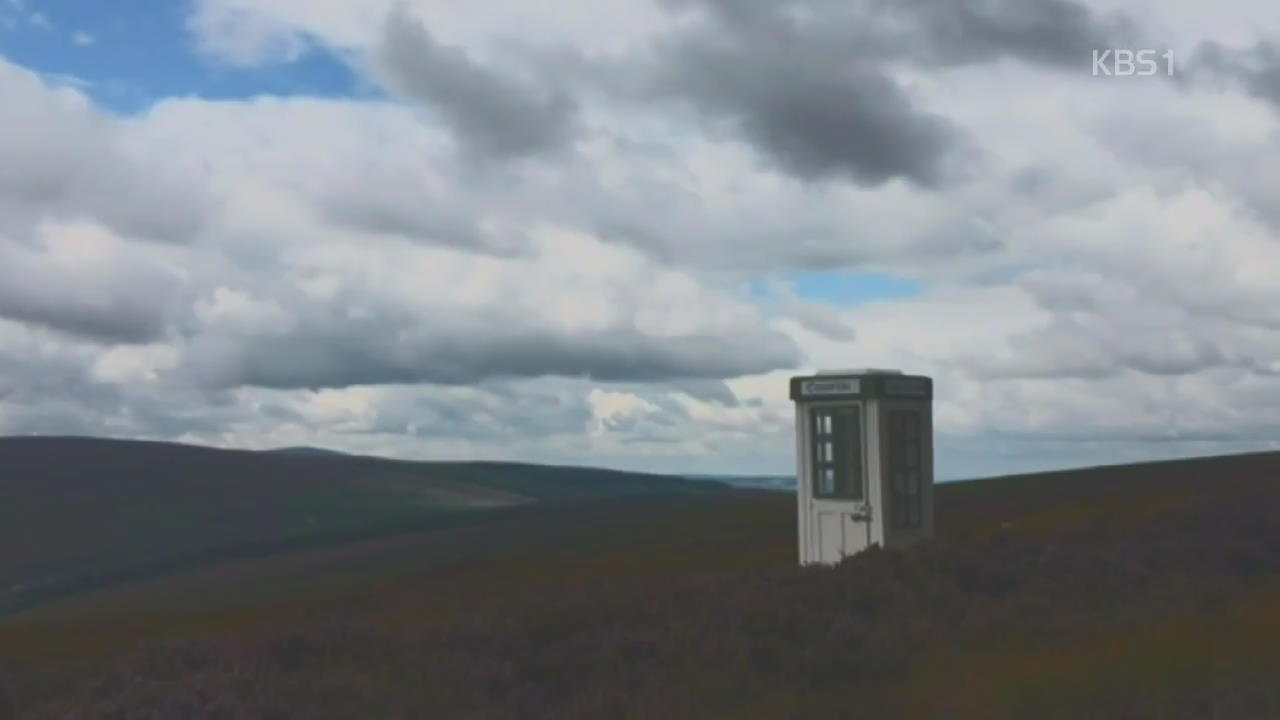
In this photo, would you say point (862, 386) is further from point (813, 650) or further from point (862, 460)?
point (813, 650)

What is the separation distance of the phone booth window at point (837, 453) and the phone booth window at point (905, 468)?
1.80 feet

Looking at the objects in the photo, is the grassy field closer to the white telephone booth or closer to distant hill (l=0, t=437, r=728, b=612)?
the white telephone booth

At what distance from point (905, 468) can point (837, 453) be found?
1.20 m

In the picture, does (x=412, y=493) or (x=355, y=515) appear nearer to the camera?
(x=355, y=515)

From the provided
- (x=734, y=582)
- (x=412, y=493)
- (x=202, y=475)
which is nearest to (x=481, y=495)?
(x=412, y=493)

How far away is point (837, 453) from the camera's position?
23500 mm

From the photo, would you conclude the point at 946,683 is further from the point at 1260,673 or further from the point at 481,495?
the point at 481,495

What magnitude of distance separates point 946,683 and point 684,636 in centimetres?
335

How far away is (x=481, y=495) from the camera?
197500 mm

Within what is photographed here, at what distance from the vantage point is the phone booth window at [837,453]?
76.0 feet

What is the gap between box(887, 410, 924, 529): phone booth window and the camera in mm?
23109

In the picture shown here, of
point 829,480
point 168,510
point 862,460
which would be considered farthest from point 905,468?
point 168,510

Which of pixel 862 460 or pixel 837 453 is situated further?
pixel 837 453

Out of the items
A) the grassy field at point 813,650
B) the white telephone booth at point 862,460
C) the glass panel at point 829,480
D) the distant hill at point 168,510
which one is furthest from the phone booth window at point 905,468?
the distant hill at point 168,510
